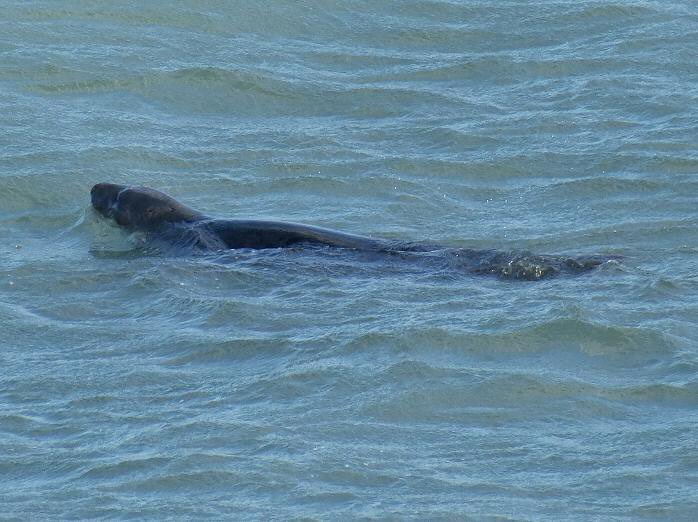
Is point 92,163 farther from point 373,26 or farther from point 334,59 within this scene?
point 373,26

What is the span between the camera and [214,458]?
7039mm

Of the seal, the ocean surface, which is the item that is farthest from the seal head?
the ocean surface

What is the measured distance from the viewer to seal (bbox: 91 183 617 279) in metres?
9.55

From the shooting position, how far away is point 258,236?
33.8ft

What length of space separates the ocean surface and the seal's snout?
0.15 meters

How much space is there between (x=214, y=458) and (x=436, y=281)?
2.79 meters

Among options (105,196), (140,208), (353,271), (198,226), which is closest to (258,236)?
(198,226)

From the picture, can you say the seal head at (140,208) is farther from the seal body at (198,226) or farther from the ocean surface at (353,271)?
the ocean surface at (353,271)

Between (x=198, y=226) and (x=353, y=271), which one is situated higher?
(x=198, y=226)

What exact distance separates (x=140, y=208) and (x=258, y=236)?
46.4 inches

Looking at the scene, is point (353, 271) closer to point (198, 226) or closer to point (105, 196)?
point (198, 226)

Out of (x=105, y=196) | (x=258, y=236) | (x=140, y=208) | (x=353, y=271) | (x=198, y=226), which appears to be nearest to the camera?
(x=353, y=271)

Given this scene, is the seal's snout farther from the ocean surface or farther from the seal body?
the ocean surface

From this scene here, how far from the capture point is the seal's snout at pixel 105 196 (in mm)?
11258
